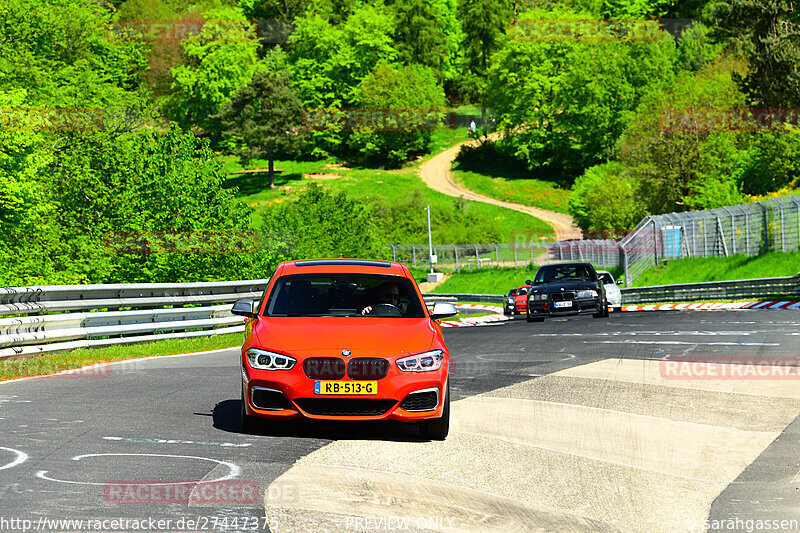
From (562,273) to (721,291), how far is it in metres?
12.6

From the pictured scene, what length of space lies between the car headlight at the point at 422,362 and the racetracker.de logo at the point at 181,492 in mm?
2023

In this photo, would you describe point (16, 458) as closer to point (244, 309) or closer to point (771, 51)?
point (244, 309)

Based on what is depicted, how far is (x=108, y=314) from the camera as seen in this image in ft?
56.9

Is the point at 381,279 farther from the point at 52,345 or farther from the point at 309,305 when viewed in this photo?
the point at 52,345

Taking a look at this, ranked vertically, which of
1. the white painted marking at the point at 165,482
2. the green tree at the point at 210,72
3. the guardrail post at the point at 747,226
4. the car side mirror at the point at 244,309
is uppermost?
the green tree at the point at 210,72

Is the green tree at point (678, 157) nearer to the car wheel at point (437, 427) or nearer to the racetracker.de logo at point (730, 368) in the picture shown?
the racetracker.de logo at point (730, 368)

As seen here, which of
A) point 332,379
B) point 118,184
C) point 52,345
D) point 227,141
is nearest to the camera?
point 332,379

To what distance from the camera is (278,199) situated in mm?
94062

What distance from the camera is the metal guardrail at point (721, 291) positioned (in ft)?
112

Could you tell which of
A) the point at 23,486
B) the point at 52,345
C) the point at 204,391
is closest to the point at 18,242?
the point at 52,345

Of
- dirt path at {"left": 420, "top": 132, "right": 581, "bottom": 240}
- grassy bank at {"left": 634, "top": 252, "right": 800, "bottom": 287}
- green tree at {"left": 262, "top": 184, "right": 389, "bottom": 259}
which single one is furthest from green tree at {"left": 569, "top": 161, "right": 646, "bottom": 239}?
grassy bank at {"left": 634, "top": 252, "right": 800, "bottom": 287}

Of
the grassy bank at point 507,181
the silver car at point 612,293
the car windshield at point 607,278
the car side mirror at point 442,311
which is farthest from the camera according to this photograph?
the grassy bank at point 507,181

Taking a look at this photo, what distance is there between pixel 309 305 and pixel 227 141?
106 meters

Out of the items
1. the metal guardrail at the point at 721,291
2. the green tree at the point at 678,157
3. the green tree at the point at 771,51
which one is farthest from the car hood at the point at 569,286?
the green tree at the point at 771,51
